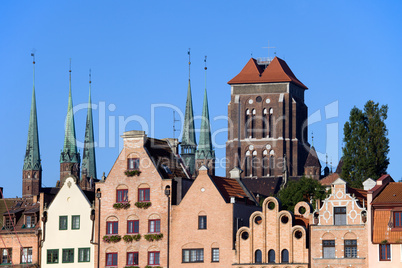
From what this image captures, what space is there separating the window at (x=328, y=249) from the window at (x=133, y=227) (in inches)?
741

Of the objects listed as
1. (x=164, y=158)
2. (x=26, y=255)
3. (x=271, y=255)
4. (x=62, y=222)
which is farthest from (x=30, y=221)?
(x=271, y=255)

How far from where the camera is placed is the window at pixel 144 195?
118762mm

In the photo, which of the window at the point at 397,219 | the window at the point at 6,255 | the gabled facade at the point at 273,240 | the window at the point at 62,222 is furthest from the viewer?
the window at the point at 6,255

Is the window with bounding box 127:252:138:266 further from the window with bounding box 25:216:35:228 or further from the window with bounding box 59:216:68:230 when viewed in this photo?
the window with bounding box 25:216:35:228

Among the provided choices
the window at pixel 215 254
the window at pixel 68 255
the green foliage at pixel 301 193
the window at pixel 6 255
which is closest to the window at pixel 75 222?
the window at pixel 68 255

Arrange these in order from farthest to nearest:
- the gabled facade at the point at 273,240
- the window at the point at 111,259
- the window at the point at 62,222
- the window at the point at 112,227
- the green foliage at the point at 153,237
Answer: the window at the point at 62,222, the window at the point at 112,227, the window at the point at 111,259, the green foliage at the point at 153,237, the gabled facade at the point at 273,240

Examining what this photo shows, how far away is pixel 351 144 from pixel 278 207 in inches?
1469

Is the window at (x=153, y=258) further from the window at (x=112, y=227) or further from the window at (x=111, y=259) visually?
the window at (x=112, y=227)

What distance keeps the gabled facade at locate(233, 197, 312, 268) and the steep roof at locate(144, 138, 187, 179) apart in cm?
1188

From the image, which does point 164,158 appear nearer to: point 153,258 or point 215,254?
point 153,258

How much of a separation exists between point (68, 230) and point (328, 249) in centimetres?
2647

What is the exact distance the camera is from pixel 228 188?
12012 cm

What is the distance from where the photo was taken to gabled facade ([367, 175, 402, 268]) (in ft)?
350

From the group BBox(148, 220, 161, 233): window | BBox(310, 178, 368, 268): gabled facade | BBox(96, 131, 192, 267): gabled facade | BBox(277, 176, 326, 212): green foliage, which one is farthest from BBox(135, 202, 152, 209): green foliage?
BBox(277, 176, 326, 212): green foliage
